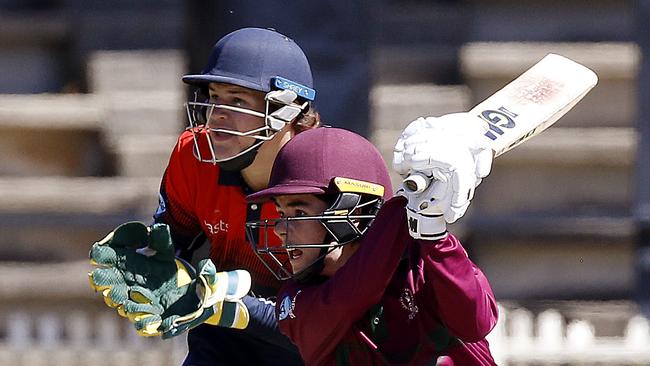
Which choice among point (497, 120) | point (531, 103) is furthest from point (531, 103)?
point (497, 120)

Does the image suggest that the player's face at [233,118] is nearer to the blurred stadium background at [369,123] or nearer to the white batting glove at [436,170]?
the white batting glove at [436,170]

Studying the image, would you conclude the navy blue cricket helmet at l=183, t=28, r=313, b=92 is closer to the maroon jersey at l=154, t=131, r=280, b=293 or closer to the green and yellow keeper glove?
the maroon jersey at l=154, t=131, r=280, b=293

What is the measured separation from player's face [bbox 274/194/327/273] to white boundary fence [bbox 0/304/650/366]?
3.34m

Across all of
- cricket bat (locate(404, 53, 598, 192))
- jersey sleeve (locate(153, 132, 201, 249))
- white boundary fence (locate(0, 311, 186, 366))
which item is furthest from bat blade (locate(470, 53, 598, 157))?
white boundary fence (locate(0, 311, 186, 366))

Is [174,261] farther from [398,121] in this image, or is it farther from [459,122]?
[398,121]

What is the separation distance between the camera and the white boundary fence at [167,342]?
672cm

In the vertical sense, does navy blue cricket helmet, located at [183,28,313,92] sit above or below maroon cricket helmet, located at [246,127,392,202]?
above

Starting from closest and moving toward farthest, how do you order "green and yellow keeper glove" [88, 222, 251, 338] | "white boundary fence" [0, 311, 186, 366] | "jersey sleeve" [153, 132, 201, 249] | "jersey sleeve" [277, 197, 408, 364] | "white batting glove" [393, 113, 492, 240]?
"white batting glove" [393, 113, 492, 240] → "jersey sleeve" [277, 197, 408, 364] → "green and yellow keeper glove" [88, 222, 251, 338] → "jersey sleeve" [153, 132, 201, 249] → "white boundary fence" [0, 311, 186, 366]

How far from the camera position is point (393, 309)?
→ 3211 millimetres

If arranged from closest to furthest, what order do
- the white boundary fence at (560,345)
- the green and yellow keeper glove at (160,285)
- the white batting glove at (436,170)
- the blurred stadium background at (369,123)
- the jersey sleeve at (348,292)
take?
the white batting glove at (436,170) < the jersey sleeve at (348,292) < the green and yellow keeper glove at (160,285) < the white boundary fence at (560,345) < the blurred stadium background at (369,123)

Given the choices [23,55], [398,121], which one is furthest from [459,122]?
[23,55]

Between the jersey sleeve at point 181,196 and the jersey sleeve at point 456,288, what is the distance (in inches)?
39.1

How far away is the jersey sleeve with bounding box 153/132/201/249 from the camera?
393cm

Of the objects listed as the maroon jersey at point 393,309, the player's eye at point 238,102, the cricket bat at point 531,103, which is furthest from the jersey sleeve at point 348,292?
the player's eye at point 238,102
